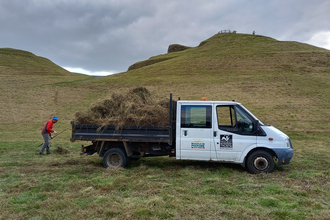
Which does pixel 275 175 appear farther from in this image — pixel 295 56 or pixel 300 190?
pixel 295 56

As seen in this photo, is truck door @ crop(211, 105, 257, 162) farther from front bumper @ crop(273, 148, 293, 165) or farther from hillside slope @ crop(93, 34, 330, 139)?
hillside slope @ crop(93, 34, 330, 139)

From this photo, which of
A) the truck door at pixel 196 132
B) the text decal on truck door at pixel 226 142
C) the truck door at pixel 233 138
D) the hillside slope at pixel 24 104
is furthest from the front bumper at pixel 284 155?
the hillside slope at pixel 24 104

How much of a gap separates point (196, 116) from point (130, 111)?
2.06 metres

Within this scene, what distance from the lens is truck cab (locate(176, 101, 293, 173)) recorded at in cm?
645

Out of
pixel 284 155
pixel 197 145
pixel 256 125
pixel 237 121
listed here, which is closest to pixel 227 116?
pixel 237 121

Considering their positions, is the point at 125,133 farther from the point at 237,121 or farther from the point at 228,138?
the point at 237,121

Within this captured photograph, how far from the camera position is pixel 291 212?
13.1 feet

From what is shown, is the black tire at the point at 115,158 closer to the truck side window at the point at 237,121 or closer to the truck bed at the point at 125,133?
the truck bed at the point at 125,133

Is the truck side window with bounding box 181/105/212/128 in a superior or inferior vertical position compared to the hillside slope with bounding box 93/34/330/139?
inferior

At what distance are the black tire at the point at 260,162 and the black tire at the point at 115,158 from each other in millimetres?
3785

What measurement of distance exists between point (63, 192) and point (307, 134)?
49.4 ft

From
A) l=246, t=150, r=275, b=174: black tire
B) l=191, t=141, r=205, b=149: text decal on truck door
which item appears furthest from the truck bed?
l=246, t=150, r=275, b=174: black tire

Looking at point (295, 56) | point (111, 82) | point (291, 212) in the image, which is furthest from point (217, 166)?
point (295, 56)

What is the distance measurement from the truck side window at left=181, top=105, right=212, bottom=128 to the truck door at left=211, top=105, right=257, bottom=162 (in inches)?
9.4
